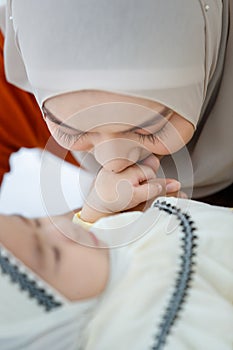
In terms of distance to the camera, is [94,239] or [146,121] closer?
[94,239]

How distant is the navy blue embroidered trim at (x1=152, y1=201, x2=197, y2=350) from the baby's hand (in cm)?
14

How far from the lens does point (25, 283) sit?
0.87ft

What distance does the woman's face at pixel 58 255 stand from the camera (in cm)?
27

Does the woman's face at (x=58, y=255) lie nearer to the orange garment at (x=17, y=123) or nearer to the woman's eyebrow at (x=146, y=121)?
the woman's eyebrow at (x=146, y=121)

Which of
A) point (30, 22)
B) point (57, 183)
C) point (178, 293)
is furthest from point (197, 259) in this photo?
point (30, 22)

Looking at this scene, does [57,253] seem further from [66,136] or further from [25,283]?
[66,136]

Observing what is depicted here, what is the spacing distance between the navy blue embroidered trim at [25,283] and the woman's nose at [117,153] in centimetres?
24

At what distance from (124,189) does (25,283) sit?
284 mm

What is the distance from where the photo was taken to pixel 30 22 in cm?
51

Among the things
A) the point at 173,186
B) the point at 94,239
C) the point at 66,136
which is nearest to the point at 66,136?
the point at 66,136

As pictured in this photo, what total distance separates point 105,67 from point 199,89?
4.1 inches

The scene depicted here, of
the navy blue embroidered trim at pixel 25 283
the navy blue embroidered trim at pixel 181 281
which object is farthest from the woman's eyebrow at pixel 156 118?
the navy blue embroidered trim at pixel 25 283

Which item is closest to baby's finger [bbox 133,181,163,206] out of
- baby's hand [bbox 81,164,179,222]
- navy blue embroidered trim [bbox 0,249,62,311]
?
baby's hand [bbox 81,164,179,222]

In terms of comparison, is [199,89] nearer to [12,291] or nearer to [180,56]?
[180,56]
